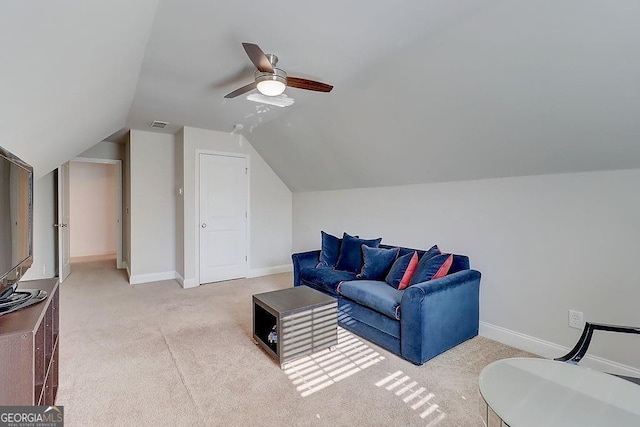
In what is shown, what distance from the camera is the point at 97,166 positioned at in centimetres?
746

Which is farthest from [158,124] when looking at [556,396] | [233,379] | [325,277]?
[556,396]

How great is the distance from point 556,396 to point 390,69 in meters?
2.36

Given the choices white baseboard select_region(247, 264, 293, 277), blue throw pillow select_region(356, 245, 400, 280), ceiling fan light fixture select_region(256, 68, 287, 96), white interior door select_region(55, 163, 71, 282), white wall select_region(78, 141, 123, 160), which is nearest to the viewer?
ceiling fan light fixture select_region(256, 68, 287, 96)

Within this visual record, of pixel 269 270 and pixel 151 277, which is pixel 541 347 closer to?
pixel 269 270

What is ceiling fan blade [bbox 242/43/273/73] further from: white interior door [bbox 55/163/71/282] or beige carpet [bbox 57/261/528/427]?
white interior door [bbox 55/163/71/282]

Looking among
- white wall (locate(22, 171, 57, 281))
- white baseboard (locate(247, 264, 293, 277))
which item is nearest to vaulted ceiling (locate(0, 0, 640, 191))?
white wall (locate(22, 171, 57, 281))

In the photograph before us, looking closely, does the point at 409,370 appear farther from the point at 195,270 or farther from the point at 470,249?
the point at 195,270

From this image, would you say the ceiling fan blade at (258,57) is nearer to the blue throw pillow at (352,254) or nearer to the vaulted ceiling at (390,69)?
the vaulted ceiling at (390,69)

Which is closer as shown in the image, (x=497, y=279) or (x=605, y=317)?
(x=605, y=317)

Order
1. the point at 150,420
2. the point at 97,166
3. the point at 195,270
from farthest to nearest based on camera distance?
the point at 97,166
the point at 195,270
the point at 150,420

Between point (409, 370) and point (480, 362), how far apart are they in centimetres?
60

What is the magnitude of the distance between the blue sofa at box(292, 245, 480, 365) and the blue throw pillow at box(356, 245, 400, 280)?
0.39 ft

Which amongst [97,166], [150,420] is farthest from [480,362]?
[97,166]

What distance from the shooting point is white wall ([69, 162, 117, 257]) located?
727 centimetres
